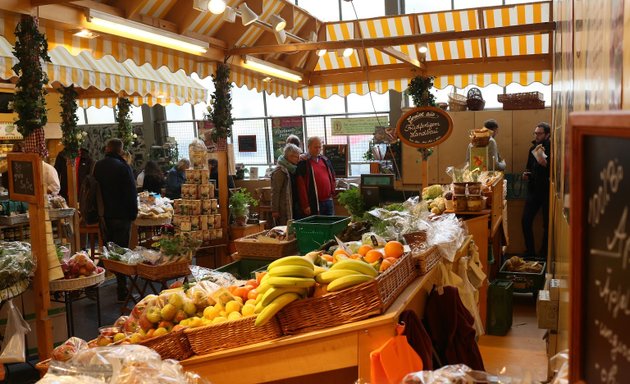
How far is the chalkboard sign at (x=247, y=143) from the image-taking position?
44.4 ft

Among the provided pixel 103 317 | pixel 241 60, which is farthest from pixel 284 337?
pixel 241 60

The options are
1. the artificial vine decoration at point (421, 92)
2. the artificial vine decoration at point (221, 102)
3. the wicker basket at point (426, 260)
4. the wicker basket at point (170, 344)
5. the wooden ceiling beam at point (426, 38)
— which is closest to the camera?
the wicker basket at point (170, 344)

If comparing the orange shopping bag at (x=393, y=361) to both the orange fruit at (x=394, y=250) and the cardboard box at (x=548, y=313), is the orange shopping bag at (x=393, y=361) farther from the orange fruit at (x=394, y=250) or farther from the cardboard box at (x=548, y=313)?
the cardboard box at (x=548, y=313)

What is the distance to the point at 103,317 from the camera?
6.07 m

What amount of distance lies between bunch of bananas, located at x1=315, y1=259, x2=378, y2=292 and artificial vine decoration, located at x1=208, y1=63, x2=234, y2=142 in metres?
4.24

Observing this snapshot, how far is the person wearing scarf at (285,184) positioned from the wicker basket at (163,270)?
1.86 metres

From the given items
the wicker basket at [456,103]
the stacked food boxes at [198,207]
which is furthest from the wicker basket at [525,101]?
the stacked food boxes at [198,207]

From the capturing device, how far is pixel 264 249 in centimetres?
467

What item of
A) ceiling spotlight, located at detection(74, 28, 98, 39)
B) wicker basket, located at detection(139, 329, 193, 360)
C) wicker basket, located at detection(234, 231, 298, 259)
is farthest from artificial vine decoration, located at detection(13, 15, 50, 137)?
wicker basket, located at detection(139, 329, 193, 360)

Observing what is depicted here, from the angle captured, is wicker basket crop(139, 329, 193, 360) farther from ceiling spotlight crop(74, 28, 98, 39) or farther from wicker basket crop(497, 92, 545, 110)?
wicker basket crop(497, 92, 545, 110)

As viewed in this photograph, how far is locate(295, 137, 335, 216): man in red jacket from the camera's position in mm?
7121

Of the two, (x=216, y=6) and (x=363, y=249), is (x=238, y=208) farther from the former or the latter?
(x=363, y=249)

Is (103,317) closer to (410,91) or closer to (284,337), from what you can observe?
(284,337)

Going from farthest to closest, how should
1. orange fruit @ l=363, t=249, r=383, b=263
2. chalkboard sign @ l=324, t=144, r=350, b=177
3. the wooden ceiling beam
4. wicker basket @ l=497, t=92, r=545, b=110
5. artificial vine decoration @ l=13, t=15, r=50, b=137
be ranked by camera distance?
chalkboard sign @ l=324, t=144, r=350, b=177 → wicker basket @ l=497, t=92, r=545, b=110 → the wooden ceiling beam → artificial vine decoration @ l=13, t=15, r=50, b=137 → orange fruit @ l=363, t=249, r=383, b=263
